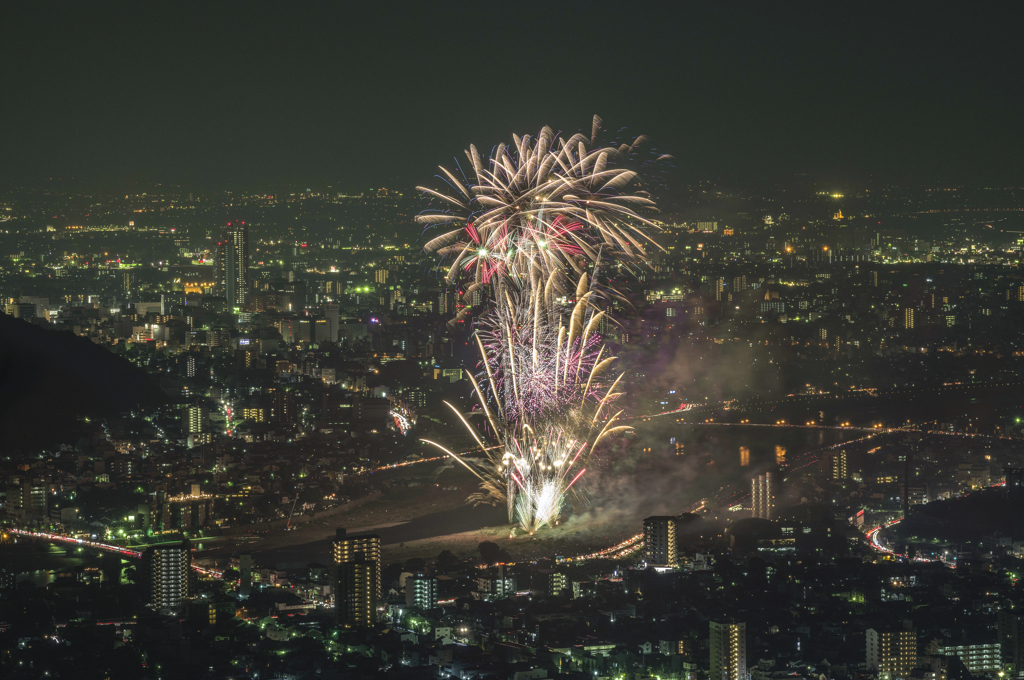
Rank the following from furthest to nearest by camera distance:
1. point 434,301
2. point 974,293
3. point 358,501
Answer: point 434,301 < point 974,293 < point 358,501

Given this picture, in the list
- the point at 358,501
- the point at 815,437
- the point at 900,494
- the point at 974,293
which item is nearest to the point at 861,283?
the point at 974,293

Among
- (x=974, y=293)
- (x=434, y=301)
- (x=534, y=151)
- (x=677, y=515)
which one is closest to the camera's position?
(x=534, y=151)

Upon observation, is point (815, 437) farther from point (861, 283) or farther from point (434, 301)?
point (434, 301)

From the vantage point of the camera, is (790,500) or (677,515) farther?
(790,500)

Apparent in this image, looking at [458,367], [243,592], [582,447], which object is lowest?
[243,592]

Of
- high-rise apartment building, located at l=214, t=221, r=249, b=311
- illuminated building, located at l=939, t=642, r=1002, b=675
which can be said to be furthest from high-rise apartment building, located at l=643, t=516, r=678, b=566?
high-rise apartment building, located at l=214, t=221, r=249, b=311

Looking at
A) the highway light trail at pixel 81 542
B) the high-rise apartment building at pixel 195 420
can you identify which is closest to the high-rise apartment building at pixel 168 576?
the highway light trail at pixel 81 542

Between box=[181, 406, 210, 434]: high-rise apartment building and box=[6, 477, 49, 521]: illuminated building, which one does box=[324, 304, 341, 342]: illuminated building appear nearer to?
box=[181, 406, 210, 434]: high-rise apartment building

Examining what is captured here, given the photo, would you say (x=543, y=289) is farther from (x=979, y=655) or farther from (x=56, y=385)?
(x=56, y=385)
